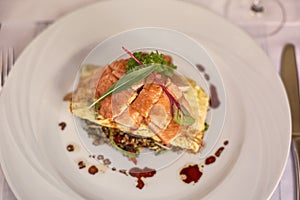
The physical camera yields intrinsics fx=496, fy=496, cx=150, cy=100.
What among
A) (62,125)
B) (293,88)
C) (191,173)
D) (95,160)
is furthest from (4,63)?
(293,88)

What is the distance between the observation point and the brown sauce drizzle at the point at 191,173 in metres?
1.02

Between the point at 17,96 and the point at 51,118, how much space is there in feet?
0.28

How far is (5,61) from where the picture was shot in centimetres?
110

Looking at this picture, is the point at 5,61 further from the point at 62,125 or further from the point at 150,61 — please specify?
the point at 150,61

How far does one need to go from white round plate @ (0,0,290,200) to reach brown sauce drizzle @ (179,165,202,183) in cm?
1

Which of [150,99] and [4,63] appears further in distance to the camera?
[4,63]

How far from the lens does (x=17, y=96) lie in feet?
3.45

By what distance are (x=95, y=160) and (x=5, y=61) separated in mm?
303

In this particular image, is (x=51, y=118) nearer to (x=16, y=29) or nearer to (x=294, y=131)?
(x=16, y=29)

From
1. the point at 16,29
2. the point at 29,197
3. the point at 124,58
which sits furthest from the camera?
the point at 16,29

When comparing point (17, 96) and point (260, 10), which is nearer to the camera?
point (17, 96)

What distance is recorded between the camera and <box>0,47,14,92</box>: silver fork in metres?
1.09

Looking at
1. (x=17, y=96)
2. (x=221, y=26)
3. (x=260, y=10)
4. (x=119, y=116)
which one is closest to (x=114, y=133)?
(x=119, y=116)

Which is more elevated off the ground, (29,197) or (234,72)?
(234,72)
